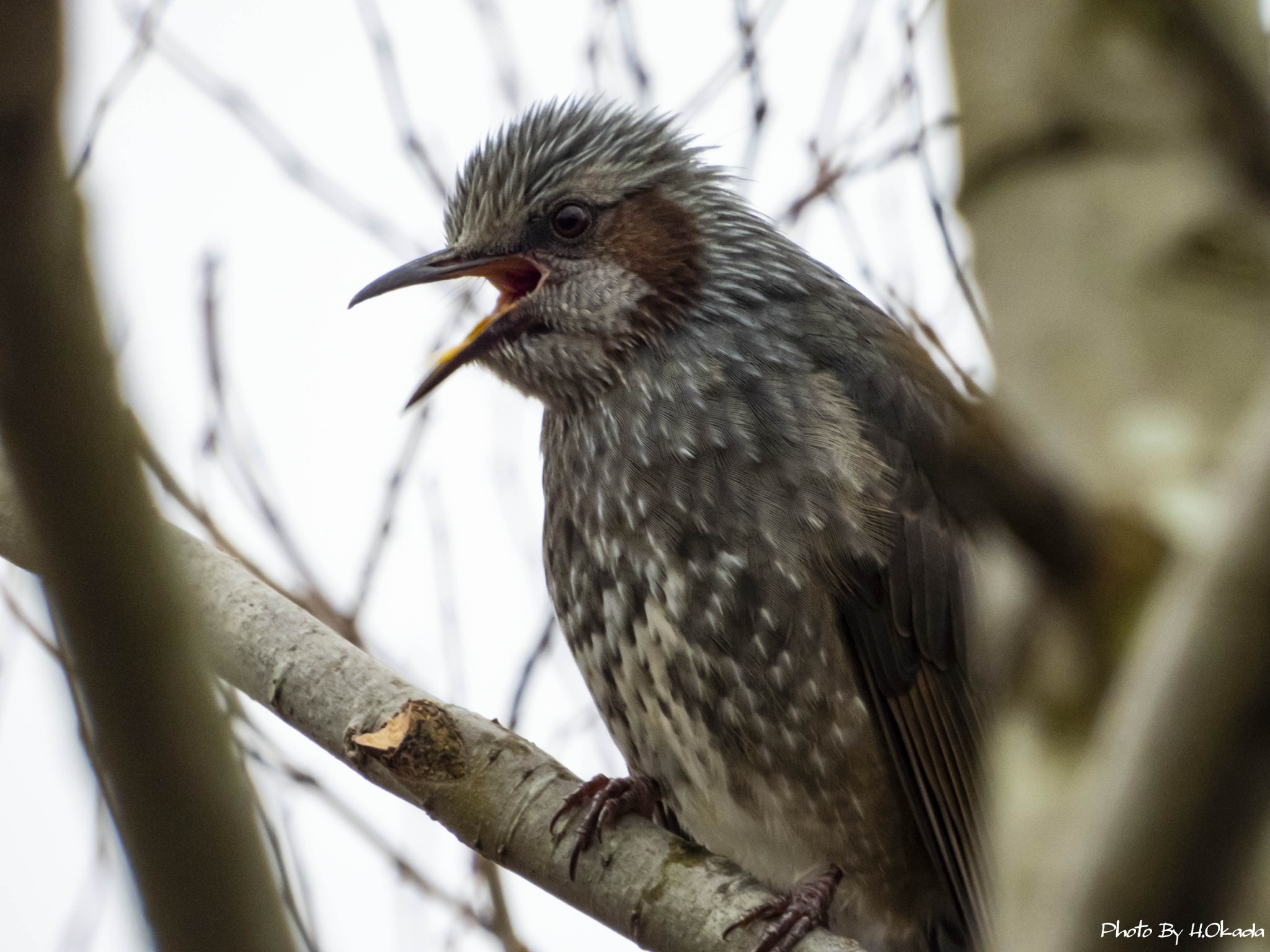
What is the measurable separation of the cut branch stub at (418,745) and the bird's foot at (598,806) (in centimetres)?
24

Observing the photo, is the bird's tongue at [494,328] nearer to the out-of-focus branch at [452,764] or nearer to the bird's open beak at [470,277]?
the bird's open beak at [470,277]

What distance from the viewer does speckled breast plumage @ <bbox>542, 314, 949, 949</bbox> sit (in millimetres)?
2920

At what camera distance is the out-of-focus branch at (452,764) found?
2.40 m

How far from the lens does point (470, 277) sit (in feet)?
11.7

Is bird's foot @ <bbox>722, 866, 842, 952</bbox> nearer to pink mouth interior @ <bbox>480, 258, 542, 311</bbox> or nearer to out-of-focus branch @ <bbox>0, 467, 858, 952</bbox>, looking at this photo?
out-of-focus branch @ <bbox>0, 467, 858, 952</bbox>

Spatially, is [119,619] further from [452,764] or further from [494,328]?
[494,328]

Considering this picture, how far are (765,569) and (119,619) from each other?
2.00 m

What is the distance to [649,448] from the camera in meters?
3.17

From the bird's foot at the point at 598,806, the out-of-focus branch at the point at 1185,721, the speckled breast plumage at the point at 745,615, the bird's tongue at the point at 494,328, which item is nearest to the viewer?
the out-of-focus branch at the point at 1185,721

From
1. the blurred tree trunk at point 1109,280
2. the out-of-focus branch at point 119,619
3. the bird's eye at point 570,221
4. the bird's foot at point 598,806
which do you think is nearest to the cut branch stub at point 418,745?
the bird's foot at point 598,806

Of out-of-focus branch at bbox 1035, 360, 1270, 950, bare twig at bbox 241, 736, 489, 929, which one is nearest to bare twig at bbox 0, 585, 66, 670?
bare twig at bbox 241, 736, 489, 929

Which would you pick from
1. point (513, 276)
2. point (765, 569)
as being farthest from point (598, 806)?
point (513, 276)

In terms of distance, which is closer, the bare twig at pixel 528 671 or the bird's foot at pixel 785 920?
the bird's foot at pixel 785 920

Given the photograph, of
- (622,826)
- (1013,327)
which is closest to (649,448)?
(622,826)
